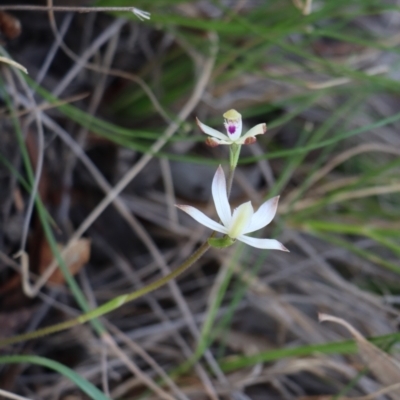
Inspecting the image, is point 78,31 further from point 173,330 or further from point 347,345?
point 347,345

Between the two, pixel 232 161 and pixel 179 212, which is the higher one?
pixel 232 161

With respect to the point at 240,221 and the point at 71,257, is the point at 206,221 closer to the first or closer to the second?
the point at 240,221

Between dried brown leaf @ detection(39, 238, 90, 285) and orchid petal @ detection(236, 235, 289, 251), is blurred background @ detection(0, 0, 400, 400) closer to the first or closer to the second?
dried brown leaf @ detection(39, 238, 90, 285)

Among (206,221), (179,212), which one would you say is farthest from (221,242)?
(179,212)

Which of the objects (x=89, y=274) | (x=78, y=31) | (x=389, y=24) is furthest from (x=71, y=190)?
(x=389, y=24)

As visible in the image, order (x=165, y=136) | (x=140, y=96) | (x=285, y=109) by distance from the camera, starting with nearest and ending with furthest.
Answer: (x=165, y=136)
(x=140, y=96)
(x=285, y=109)

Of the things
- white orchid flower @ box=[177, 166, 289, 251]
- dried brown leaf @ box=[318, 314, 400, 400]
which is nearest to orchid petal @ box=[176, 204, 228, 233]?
white orchid flower @ box=[177, 166, 289, 251]
